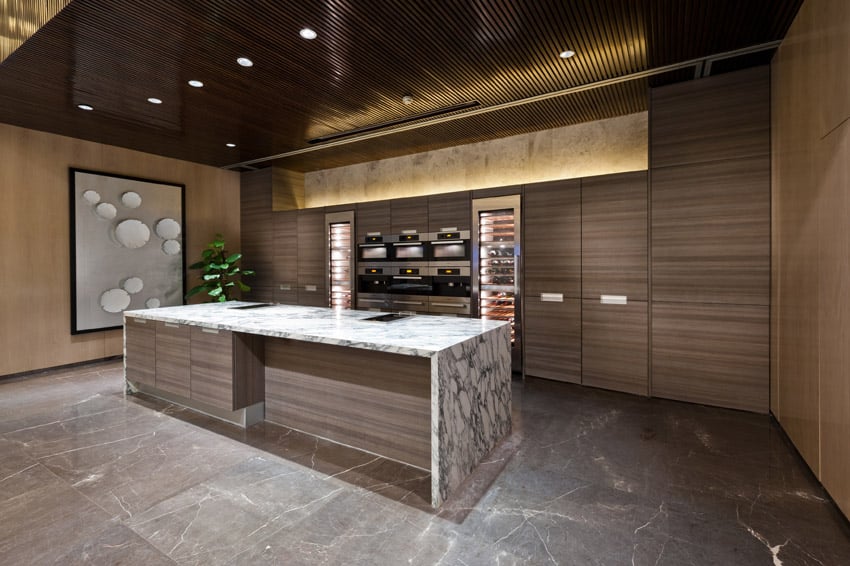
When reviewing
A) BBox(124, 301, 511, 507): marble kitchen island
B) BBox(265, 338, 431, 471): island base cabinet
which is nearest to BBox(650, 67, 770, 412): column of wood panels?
BBox(124, 301, 511, 507): marble kitchen island

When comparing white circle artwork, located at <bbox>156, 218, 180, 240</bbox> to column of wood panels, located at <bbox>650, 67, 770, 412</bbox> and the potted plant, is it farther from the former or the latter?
column of wood panels, located at <bbox>650, 67, 770, 412</bbox>

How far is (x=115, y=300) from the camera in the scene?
18.4 ft

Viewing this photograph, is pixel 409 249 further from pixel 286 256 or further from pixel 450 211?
pixel 286 256

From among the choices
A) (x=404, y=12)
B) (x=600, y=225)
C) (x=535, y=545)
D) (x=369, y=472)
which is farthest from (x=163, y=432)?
(x=600, y=225)

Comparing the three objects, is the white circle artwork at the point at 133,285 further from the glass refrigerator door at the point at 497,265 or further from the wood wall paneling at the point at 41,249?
the glass refrigerator door at the point at 497,265

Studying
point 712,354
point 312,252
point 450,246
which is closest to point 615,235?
point 712,354

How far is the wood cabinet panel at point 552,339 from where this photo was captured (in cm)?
440

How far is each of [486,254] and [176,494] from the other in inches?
146

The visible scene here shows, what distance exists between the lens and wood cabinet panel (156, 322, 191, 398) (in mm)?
3469

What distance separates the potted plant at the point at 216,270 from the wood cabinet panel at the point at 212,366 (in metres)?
3.12

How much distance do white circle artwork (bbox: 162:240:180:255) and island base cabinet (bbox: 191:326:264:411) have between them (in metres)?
3.50

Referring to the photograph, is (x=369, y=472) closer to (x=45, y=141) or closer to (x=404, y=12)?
(x=404, y=12)

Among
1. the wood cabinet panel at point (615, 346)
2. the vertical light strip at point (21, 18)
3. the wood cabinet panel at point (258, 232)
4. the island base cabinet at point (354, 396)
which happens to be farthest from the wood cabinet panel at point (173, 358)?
the wood cabinet panel at point (615, 346)

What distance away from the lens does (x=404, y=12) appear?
107 inches
